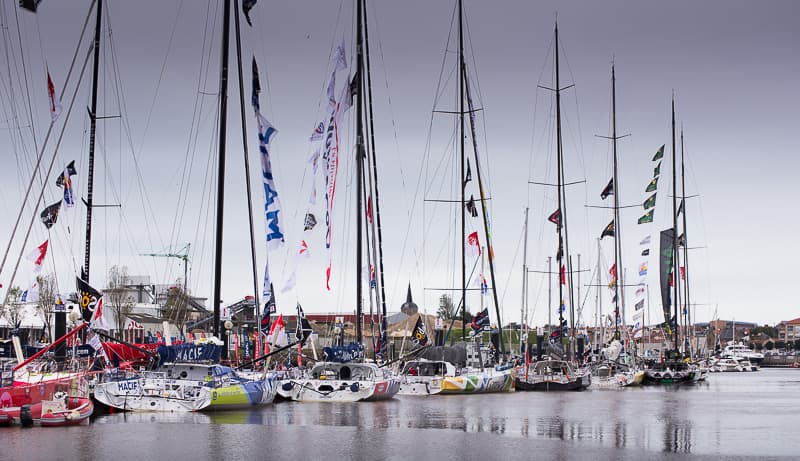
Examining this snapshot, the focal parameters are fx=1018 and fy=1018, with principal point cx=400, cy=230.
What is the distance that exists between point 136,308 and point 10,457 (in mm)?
87279

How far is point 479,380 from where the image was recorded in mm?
59781

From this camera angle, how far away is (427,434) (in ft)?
111

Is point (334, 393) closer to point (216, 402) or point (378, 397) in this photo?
point (378, 397)

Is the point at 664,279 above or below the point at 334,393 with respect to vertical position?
above

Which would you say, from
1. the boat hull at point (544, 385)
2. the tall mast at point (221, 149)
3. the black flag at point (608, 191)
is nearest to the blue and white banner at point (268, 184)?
the tall mast at point (221, 149)

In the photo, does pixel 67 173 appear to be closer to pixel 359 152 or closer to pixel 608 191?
pixel 359 152

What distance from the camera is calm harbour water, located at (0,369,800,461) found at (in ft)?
92.9

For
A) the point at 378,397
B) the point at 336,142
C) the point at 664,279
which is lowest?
the point at 378,397

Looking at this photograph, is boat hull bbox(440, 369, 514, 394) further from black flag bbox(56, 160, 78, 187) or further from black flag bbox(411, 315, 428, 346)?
black flag bbox(56, 160, 78, 187)

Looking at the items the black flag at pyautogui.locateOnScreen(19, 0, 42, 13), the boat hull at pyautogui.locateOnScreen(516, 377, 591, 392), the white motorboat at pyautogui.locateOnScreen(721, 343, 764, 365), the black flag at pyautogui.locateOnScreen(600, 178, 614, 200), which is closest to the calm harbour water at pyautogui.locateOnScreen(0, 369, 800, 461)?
the boat hull at pyautogui.locateOnScreen(516, 377, 591, 392)

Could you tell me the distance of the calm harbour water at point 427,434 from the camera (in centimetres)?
2833

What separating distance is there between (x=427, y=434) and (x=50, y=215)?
22.2 m

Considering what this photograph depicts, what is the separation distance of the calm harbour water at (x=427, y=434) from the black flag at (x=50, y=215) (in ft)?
37.1

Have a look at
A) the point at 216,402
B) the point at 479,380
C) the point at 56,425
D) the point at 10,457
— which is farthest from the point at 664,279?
the point at 10,457
